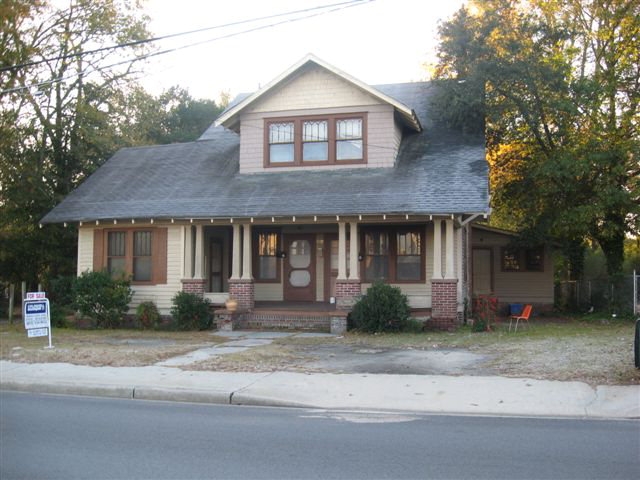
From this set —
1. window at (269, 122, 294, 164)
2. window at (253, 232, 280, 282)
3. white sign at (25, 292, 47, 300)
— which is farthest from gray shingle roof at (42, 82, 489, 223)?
white sign at (25, 292, 47, 300)

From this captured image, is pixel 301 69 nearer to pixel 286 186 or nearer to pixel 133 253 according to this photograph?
pixel 286 186

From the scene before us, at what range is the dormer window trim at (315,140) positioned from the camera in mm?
18859

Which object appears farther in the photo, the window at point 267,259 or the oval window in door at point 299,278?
the window at point 267,259

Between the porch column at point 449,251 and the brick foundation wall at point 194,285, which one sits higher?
the porch column at point 449,251

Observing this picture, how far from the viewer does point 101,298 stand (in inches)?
712

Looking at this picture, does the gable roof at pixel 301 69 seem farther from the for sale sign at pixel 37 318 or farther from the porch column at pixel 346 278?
the for sale sign at pixel 37 318

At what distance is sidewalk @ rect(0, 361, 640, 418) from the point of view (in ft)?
27.5

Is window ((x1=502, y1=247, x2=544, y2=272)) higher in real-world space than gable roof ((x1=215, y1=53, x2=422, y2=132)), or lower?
lower

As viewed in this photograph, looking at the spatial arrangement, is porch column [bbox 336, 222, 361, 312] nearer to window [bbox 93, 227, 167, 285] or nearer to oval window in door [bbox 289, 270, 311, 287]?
oval window in door [bbox 289, 270, 311, 287]

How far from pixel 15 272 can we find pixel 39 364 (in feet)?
45.7

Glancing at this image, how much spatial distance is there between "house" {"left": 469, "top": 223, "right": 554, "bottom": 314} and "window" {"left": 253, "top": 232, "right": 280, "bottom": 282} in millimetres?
7888

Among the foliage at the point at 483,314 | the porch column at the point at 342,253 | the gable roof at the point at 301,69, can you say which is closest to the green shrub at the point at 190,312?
the porch column at the point at 342,253

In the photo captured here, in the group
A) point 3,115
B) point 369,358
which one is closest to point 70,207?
point 3,115

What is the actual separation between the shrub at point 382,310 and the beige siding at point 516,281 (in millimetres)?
9445
